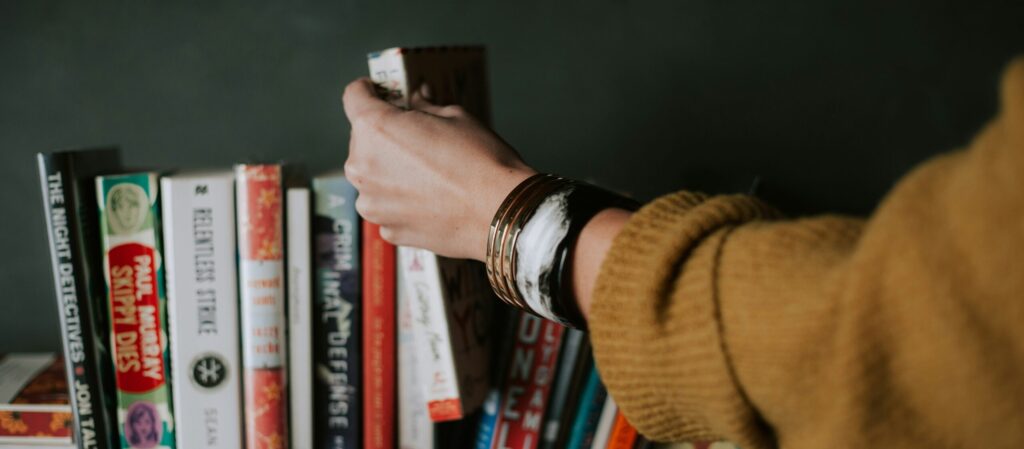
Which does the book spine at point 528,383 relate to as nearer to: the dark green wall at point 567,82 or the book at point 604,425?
the book at point 604,425

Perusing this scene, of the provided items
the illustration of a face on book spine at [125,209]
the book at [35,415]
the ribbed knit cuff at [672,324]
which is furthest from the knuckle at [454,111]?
the book at [35,415]

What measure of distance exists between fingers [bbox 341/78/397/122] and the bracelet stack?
167 mm

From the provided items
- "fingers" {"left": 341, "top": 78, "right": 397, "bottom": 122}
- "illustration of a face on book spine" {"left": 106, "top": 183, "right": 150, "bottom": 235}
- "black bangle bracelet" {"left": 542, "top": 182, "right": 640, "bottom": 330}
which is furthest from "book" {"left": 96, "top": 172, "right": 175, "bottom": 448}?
"black bangle bracelet" {"left": 542, "top": 182, "right": 640, "bottom": 330}

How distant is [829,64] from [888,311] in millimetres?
717

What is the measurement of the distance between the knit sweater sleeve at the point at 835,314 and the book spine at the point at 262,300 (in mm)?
400

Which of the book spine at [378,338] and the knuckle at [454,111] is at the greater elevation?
the knuckle at [454,111]

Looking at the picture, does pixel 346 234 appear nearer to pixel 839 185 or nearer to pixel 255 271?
pixel 255 271

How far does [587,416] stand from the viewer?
2.72 feet

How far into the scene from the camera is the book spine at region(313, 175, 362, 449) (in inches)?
30.0

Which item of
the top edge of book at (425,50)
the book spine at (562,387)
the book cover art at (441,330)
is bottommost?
the book spine at (562,387)

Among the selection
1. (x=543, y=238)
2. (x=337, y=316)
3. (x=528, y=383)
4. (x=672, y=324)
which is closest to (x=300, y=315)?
(x=337, y=316)

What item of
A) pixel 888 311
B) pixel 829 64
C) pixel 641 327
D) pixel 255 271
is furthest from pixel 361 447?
pixel 829 64

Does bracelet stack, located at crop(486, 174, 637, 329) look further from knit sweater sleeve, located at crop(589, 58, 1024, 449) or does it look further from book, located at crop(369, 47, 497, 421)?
book, located at crop(369, 47, 497, 421)

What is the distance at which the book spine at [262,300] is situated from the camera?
740 millimetres
